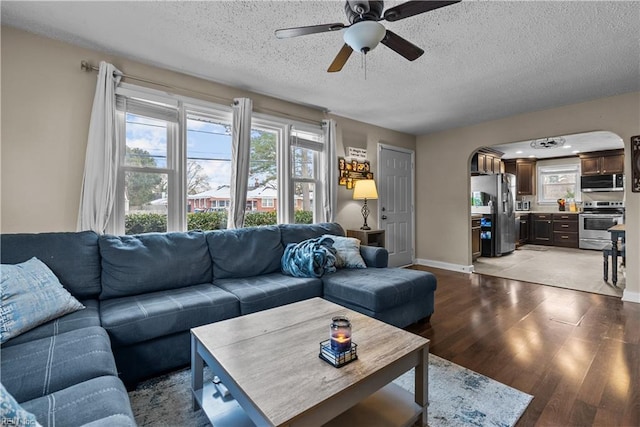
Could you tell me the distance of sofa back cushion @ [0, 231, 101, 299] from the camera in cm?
194

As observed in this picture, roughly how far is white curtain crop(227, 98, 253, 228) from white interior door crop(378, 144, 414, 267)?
2.46 metres

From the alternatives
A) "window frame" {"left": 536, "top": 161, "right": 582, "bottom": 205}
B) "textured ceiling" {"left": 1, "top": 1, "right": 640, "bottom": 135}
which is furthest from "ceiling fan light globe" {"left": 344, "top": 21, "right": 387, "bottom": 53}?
"window frame" {"left": 536, "top": 161, "right": 582, "bottom": 205}

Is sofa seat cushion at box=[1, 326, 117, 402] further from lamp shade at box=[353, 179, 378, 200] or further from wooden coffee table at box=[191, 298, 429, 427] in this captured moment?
lamp shade at box=[353, 179, 378, 200]

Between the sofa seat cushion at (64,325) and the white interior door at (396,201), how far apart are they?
397 cm

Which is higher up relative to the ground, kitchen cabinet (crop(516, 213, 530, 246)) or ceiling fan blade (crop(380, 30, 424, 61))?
ceiling fan blade (crop(380, 30, 424, 61))

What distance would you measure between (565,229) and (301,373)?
8.74 metres

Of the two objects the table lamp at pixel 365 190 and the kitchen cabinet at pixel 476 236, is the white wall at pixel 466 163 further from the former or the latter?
the table lamp at pixel 365 190

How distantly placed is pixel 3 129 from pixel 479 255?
7.18 meters

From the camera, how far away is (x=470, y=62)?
271 cm

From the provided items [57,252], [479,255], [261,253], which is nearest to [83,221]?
[57,252]

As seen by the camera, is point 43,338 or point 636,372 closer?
point 43,338

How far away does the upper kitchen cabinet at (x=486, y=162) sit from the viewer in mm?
6086

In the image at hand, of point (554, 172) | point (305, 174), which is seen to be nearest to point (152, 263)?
point (305, 174)

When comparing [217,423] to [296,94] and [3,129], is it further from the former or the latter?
[296,94]
